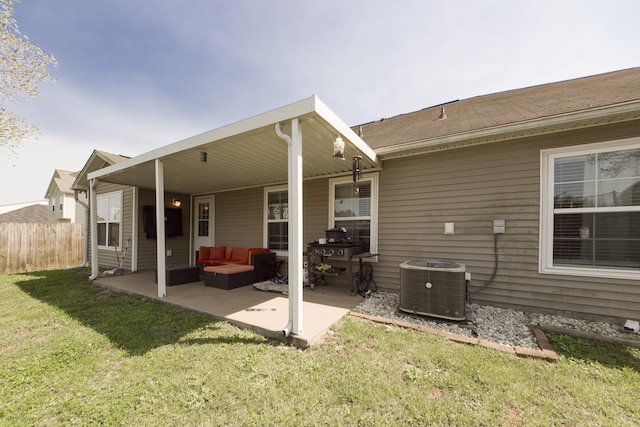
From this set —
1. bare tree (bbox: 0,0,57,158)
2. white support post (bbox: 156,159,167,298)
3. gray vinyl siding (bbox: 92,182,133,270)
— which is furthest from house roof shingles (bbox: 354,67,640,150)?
bare tree (bbox: 0,0,57,158)

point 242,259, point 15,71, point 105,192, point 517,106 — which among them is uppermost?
point 15,71

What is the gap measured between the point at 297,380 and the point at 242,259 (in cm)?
478

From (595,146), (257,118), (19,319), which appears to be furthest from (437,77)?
(19,319)

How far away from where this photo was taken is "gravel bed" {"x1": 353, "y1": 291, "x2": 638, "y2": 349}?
9.34 ft

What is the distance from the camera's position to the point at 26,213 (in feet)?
64.0

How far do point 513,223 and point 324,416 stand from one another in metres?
3.78

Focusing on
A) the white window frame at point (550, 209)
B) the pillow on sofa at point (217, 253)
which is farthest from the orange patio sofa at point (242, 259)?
the white window frame at point (550, 209)

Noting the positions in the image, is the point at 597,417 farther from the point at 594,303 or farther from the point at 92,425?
the point at 92,425

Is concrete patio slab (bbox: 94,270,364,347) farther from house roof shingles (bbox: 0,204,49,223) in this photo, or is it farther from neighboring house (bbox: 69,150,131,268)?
house roof shingles (bbox: 0,204,49,223)

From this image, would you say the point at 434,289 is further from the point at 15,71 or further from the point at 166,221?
the point at 15,71

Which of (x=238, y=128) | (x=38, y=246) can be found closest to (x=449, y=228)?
(x=238, y=128)

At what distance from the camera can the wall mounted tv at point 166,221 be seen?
7371 mm

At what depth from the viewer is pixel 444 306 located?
3240 mm

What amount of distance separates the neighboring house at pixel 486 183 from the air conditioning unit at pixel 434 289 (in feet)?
3.40
